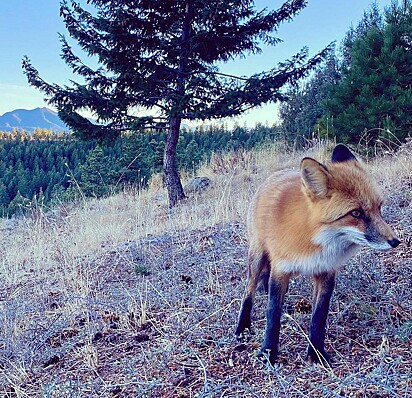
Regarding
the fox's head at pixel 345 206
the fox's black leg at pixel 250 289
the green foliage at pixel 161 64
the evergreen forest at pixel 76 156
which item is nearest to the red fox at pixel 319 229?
the fox's head at pixel 345 206

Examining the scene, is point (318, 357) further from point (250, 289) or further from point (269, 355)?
point (250, 289)

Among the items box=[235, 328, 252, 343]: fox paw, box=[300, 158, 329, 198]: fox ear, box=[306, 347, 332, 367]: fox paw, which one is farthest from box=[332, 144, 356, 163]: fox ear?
box=[235, 328, 252, 343]: fox paw

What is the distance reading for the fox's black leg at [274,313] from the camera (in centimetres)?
246

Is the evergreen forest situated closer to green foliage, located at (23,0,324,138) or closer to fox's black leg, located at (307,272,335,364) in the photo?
green foliage, located at (23,0,324,138)

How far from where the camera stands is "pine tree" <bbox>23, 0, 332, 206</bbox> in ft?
34.2

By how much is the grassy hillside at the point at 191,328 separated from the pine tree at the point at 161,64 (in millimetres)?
5752

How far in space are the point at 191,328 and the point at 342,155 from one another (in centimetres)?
165

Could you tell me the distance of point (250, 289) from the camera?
297cm

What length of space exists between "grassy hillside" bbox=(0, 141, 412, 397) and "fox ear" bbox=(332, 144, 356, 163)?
3.36 ft

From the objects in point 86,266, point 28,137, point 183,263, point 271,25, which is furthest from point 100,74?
point 28,137

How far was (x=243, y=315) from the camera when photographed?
9.55 ft

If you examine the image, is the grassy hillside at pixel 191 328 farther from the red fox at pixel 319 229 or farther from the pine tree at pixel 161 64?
the pine tree at pixel 161 64

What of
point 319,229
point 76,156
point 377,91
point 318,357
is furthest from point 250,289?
point 76,156

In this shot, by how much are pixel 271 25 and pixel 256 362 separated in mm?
10488
